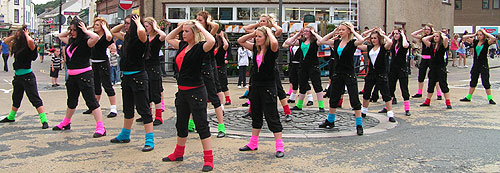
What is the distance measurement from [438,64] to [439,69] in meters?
0.11

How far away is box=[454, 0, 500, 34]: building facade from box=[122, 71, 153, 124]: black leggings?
195 feet

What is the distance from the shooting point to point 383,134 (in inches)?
307

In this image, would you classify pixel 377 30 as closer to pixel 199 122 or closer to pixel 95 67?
pixel 199 122

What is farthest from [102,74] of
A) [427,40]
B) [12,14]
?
[12,14]

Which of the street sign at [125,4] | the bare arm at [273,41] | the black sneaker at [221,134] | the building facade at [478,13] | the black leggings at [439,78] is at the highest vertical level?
the building facade at [478,13]

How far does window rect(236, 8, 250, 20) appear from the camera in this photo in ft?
73.5

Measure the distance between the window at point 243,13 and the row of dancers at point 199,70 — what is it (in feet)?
40.4

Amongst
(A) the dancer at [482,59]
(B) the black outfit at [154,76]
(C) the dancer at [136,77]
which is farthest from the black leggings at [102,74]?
(A) the dancer at [482,59]

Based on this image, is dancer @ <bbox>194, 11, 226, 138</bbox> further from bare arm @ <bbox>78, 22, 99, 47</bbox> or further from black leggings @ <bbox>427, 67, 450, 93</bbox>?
black leggings @ <bbox>427, 67, 450, 93</bbox>

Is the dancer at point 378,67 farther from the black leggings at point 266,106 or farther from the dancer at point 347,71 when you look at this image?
the black leggings at point 266,106

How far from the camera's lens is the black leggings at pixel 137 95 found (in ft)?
21.8

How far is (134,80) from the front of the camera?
668cm

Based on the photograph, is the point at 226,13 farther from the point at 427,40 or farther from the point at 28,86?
the point at 28,86

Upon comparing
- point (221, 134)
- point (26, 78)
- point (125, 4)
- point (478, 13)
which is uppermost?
point (478, 13)
